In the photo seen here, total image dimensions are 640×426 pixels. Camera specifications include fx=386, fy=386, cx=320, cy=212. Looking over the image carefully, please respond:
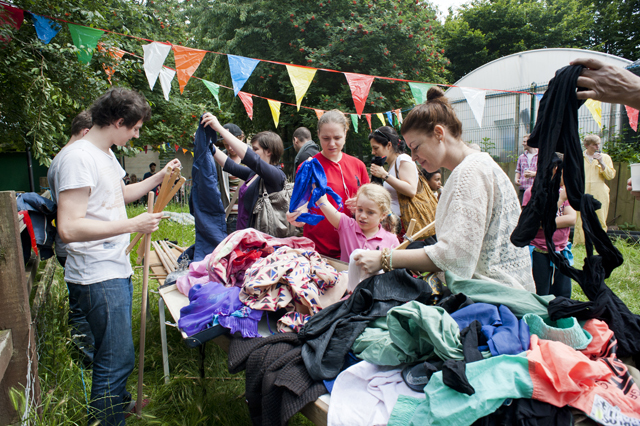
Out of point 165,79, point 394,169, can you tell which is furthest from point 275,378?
point 165,79

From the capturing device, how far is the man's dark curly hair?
193 cm

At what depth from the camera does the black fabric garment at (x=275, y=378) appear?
1329 millimetres

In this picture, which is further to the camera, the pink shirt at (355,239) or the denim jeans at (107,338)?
the pink shirt at (355,239)

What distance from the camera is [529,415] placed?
1.00 m

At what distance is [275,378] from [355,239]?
3.66ft

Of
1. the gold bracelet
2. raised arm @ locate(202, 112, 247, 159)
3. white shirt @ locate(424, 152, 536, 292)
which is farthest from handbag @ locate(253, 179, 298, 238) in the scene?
white shirt @ locate(424, 152, 536, 292)

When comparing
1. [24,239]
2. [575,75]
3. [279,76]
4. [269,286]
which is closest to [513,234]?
[575,75]

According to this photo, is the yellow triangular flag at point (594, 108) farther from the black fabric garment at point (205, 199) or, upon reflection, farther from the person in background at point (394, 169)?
the black fabric garment at point (205, 199)

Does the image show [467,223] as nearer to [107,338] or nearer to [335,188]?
[335,188]

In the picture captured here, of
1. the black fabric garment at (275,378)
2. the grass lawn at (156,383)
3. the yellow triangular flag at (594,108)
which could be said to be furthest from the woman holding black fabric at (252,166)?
the yellow triangular flag at (594,108)

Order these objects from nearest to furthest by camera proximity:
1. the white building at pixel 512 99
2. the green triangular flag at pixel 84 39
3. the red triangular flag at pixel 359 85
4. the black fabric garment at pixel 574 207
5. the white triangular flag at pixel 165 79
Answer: the black fabric garment at pixel 574 207
the green triangular flag at pixel 84 39
the white triangular flag at pixel 165 79
the red triangular flag at pixel 359 85
the white building at pixel 512 99

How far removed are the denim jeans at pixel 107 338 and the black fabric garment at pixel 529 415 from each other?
5.62 feet

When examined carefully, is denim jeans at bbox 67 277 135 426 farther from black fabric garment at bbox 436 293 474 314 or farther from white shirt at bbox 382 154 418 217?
white shirt at bbox 382 154 418 217

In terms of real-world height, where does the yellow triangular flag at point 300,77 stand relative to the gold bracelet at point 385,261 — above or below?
above
